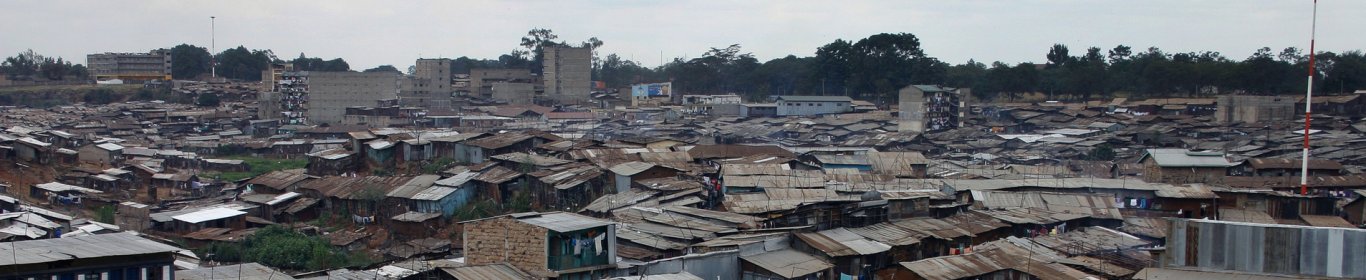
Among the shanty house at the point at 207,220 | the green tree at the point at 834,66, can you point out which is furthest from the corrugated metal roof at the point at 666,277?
the green tree at the point at 834,66

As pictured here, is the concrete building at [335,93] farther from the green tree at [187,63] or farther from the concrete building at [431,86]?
the green tree at [187,63]

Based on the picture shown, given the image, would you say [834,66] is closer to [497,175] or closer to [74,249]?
[497,175]

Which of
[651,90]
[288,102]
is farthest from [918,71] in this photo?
[288,102]

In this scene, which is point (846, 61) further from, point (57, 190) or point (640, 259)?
point (640, 259)

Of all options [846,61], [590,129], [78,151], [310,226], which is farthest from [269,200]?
[846,61]

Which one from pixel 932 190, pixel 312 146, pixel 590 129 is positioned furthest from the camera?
pixel 590 129

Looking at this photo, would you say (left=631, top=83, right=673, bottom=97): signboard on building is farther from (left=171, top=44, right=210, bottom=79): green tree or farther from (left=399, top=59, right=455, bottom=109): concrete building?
(left=171, top=44, right=210, bottom=79): green tree
